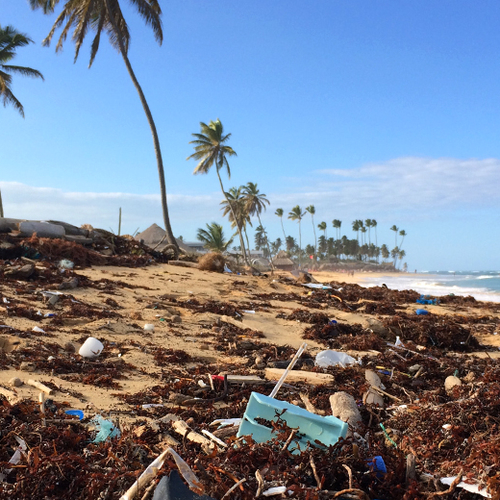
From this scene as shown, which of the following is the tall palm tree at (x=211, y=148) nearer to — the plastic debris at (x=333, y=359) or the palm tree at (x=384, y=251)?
the plastic debris at (x=333, y=359)

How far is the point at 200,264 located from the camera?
16.0m

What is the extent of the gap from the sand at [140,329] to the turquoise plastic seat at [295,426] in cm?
155

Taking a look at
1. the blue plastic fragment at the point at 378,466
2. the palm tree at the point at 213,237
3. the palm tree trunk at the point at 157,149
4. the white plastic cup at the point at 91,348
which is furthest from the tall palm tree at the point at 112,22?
the blue plastic fragment at the point at 378,466

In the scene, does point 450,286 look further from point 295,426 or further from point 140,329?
point 295,426

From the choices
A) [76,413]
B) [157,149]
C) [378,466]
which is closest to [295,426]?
[378,466]

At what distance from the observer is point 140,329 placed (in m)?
6.80

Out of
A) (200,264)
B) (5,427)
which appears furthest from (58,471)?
(200,264)

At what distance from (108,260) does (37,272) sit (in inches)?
160

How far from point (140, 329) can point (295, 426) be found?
15.5 ft

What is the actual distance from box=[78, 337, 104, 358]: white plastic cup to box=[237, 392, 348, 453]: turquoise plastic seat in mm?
3286

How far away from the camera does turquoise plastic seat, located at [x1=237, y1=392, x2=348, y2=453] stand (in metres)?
2.49

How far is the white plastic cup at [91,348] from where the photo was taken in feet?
17.4

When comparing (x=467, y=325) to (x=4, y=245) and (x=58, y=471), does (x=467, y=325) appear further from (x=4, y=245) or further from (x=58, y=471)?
(x=4, y=245)

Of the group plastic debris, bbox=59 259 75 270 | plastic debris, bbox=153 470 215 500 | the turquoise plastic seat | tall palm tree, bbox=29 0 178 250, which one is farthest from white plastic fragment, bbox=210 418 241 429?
tall palm tree, bbox=29 0 178 250
